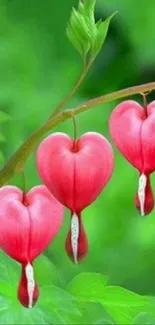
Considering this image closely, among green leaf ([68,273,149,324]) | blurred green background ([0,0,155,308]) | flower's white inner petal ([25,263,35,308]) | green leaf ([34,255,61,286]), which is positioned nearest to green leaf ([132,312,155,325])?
green leaf ([68,273,149,324])

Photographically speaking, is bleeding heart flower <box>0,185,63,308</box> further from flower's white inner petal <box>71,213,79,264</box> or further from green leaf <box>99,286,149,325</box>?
green leaf <box>99,286,149,325</box>

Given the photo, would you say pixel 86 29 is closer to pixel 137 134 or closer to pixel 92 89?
pixel 137 134

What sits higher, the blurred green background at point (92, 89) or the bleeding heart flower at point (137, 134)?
the bleeding heart flower at point (137, 134)

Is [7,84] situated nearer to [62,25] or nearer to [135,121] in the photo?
[62,25]

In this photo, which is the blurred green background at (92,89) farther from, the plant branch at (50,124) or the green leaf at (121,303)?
the plant branch at (50,124)

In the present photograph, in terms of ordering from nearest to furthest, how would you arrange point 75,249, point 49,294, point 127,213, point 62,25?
point 75,249 < point 49,294 < point 127,213 < point 62,25

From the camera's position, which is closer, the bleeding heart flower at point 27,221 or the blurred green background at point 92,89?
the bleeding heart flower at point 27,221

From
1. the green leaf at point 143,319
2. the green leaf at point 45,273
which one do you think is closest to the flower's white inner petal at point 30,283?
the green leaf at point 143,319

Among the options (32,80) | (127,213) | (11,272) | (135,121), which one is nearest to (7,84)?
(32,80)
